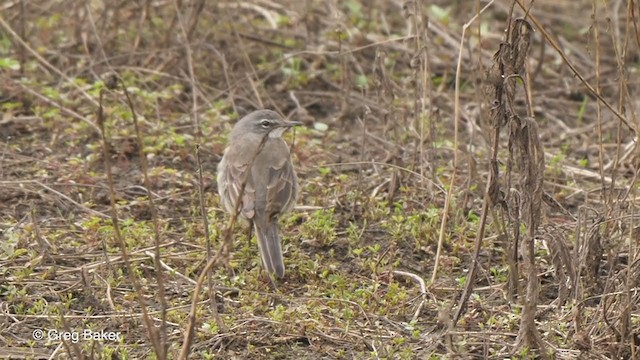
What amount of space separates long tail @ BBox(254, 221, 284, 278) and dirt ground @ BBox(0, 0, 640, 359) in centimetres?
16

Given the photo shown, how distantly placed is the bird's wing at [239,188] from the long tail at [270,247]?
0.14 m

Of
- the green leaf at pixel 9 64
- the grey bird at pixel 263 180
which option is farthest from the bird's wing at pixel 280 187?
the green leaf at pixel 9 64

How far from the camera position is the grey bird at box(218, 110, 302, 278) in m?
8.33

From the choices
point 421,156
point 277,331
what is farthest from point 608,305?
point 421,156

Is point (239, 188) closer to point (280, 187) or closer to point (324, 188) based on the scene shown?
point (280, 187)

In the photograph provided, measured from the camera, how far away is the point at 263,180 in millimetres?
8953

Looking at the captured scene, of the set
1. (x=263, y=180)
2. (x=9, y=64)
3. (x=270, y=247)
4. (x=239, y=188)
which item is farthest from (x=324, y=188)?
(x=9, y=64)

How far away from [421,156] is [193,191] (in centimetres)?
206

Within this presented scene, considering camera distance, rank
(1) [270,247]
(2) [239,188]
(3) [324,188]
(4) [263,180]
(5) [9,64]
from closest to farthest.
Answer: (1) [270,247], (2) [239,188], (4) [263,180], (3) [324,188], (5) [9,64]

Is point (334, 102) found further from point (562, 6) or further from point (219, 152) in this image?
point (562, 6)

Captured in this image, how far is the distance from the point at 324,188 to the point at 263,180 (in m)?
1.32

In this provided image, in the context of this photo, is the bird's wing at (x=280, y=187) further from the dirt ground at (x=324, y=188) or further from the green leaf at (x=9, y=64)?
the green leaf at (x=9, y=64)

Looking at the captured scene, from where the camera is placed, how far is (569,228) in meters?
8.84

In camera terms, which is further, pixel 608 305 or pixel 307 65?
pixel 307 65
